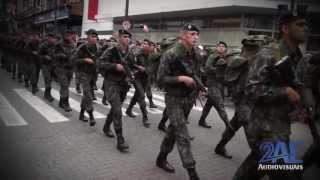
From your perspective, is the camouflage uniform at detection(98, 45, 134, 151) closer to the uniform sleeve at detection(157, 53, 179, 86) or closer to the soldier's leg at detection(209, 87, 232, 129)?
the uniform sleeve at detection(157, 53, 179, 86)

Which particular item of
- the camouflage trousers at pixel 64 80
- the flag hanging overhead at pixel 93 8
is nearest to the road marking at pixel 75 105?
the camouflage trousers at pixel 64 80

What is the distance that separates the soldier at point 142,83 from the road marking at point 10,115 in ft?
8.43

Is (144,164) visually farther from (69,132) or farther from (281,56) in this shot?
(281,56)

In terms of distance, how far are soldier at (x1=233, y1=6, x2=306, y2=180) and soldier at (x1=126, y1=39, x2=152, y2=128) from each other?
4324 mm

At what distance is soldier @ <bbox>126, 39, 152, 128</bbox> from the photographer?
28.8 feet

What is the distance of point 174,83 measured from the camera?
16.2ft

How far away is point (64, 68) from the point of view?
10.2 metres

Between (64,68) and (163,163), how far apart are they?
5.47 metres

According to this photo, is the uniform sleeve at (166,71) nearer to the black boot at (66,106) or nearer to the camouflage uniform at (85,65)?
the camouflage uniform at (85,65)

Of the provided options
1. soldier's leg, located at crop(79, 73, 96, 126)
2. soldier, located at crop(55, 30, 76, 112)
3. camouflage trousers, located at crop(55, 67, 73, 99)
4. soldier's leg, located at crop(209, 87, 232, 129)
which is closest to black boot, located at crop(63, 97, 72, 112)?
soldier, located at crop(55, 30, 76, 112)

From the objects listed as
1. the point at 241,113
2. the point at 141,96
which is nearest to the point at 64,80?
the point at 141,96

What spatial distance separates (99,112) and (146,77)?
159cm

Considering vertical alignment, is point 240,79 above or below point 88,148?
above
